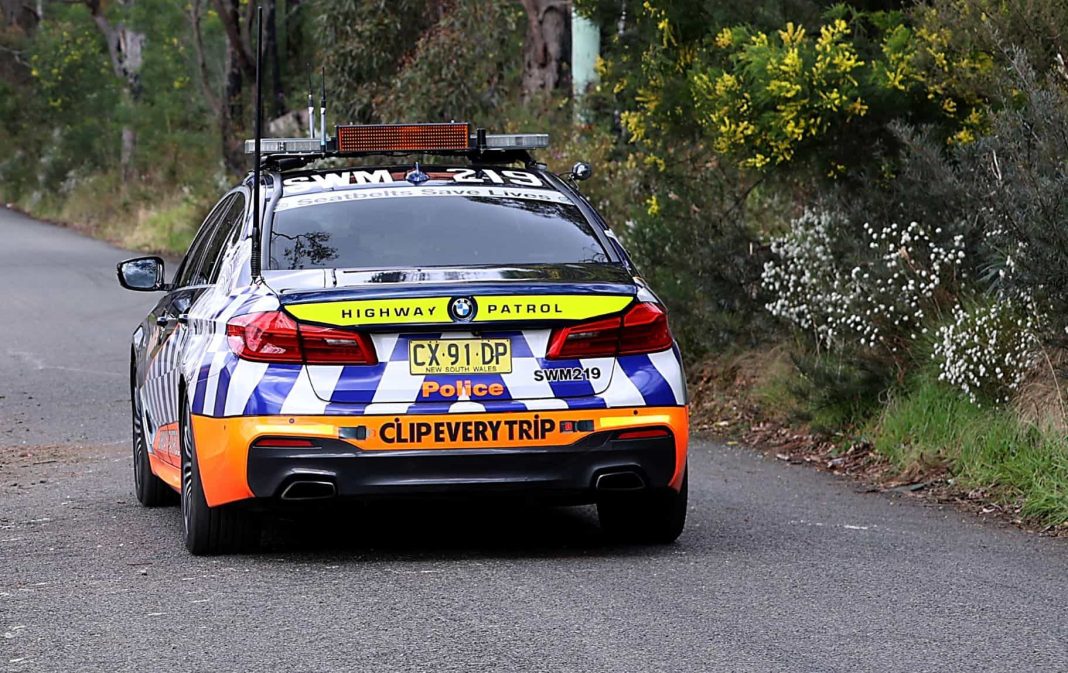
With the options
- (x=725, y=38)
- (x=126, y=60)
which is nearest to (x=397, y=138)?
(x=725, y=38)

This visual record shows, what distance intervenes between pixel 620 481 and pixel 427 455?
2.50ft

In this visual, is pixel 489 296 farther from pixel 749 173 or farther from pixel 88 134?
pixel 88 134

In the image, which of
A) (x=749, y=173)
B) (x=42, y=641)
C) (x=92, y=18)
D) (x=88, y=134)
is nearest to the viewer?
(x=42, y=641)

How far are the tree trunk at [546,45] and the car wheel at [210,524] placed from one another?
15.2 meters

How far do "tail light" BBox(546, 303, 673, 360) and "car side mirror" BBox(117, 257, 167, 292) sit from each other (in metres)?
2.75

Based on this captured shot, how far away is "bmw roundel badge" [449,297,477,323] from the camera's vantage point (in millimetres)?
7246

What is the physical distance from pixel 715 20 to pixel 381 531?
5.82m

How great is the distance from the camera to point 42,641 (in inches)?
245

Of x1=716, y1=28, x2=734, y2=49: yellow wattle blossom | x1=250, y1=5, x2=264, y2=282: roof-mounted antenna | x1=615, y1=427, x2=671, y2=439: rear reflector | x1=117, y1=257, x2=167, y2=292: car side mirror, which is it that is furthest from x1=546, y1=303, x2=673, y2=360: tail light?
x1=716, y1=28, x2=734, y2=49: yellow wattle blossom

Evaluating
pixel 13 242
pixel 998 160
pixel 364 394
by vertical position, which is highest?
pixel 998 160

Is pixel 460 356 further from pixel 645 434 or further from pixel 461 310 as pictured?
pixel 645 434

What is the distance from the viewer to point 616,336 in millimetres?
7445

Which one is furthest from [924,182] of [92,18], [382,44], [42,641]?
[92,18]

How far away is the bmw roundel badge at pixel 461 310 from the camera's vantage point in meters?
7.25
